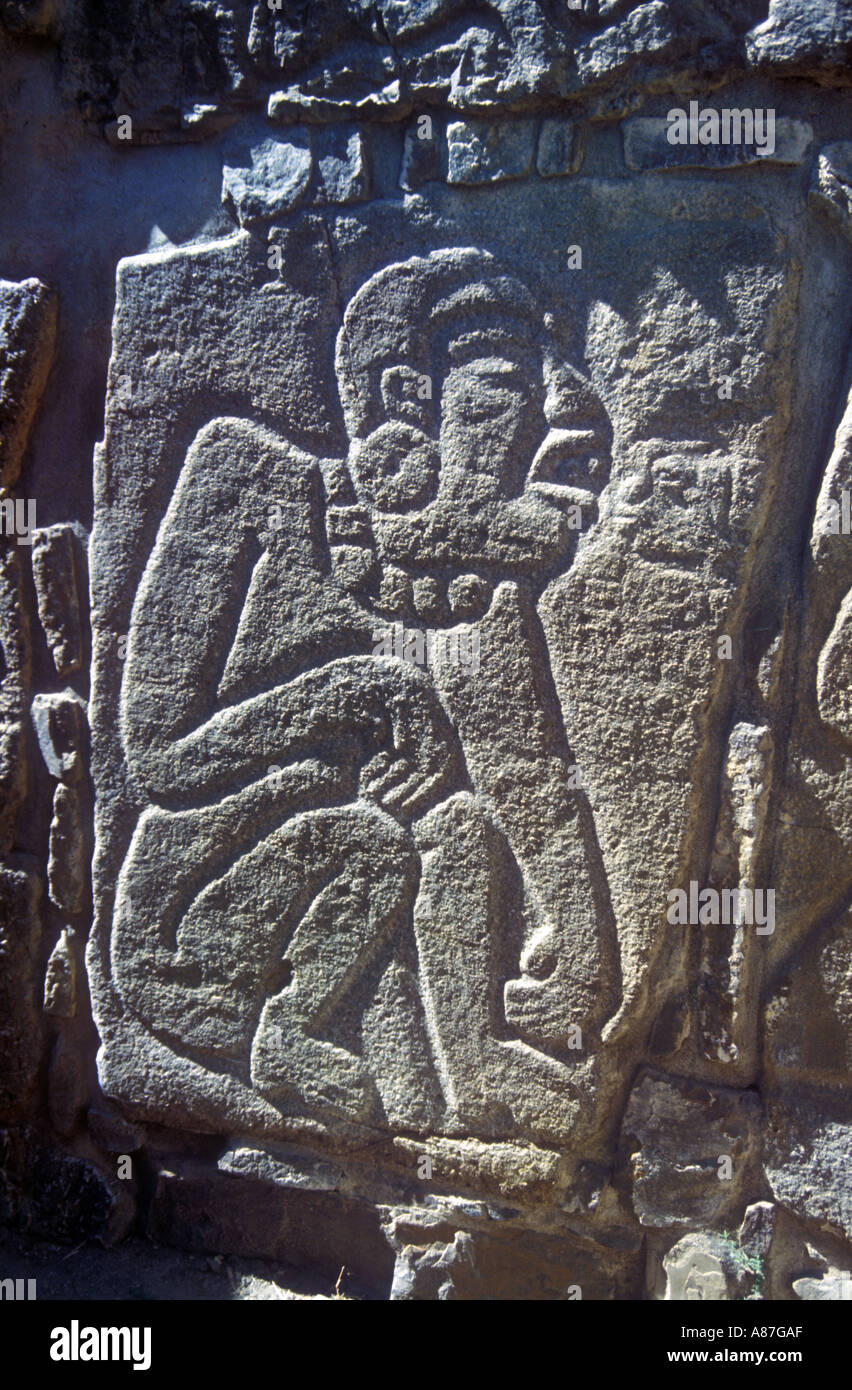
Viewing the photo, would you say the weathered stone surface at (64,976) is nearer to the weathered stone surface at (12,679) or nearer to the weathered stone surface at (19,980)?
the weathered stone surface at (19,980)

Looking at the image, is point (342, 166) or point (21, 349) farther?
point (21, 349)

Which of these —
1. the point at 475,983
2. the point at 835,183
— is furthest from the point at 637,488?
the point at 475,983

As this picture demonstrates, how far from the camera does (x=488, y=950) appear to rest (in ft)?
6.52

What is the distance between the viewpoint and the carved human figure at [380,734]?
1.95 meters

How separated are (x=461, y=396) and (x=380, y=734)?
0.61m

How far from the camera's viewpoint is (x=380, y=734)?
2.05 m

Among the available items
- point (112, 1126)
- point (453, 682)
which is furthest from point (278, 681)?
point (112, 1126)

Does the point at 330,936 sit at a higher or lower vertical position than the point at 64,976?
higher

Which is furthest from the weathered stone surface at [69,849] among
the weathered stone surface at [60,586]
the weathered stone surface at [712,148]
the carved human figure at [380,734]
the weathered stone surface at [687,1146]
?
the weathered stone surface at [712,148]

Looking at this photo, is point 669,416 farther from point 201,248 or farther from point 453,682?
point 201,248

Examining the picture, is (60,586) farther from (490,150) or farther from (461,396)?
(490,150)

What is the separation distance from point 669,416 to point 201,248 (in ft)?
3.02

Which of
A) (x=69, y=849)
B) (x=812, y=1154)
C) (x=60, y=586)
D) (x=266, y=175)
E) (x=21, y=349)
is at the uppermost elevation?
(x=266, y=175)

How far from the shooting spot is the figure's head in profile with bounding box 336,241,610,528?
192 centimetres
